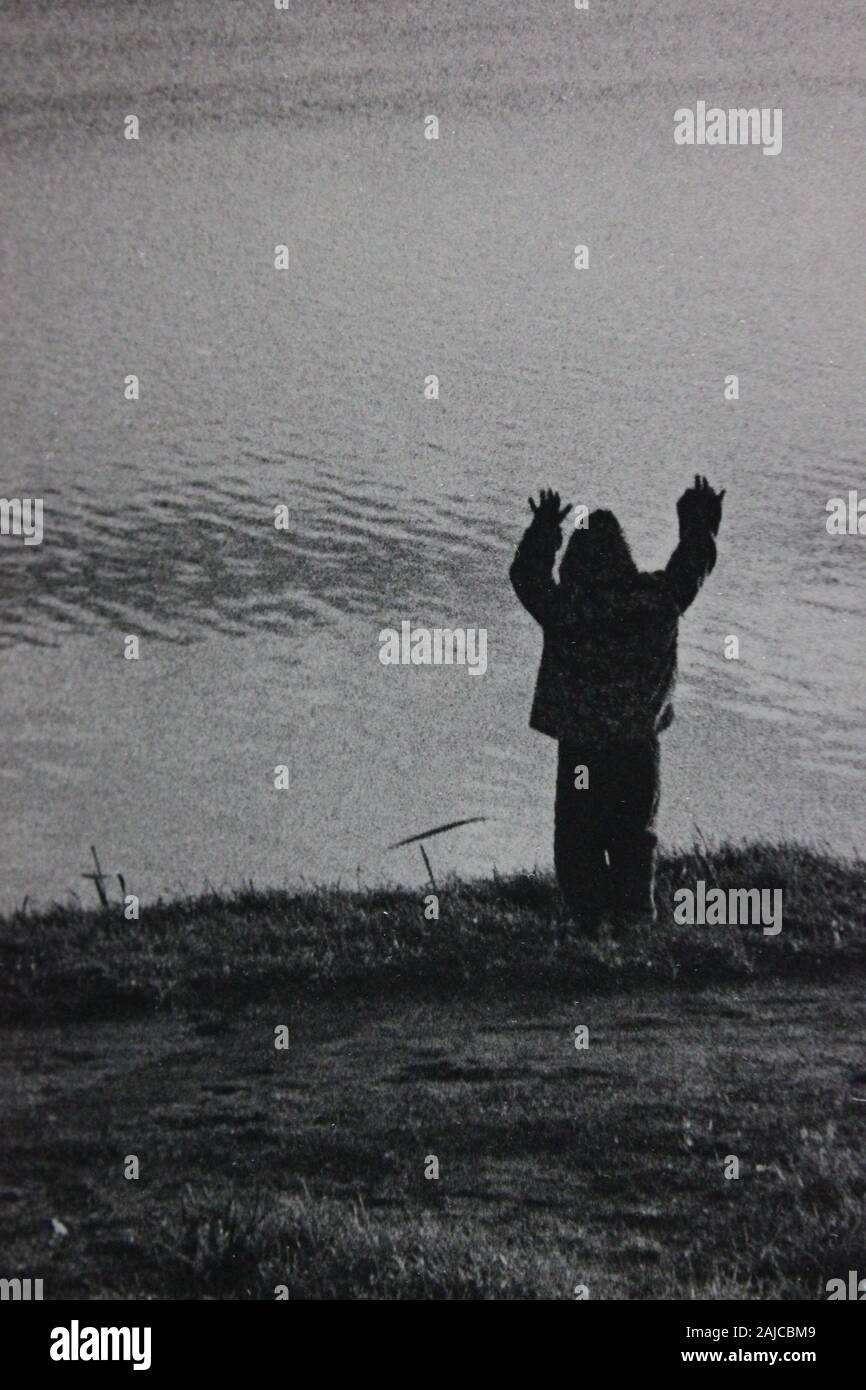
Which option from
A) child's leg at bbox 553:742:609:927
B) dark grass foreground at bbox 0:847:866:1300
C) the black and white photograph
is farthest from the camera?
child's leg at bbox 553:742:609:927

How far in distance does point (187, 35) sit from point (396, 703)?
6.34ft

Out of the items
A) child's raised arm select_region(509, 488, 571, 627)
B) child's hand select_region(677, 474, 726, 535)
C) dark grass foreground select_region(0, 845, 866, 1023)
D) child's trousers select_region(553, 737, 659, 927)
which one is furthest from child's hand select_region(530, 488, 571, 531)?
dark grass foreground select_region(0, 845, 866, 1023)

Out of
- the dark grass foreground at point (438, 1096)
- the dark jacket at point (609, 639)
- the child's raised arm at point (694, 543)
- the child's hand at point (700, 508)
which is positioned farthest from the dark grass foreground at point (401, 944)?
the child's hand at point (700, 508)

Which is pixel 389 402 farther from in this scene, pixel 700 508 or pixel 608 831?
pixel 608 831

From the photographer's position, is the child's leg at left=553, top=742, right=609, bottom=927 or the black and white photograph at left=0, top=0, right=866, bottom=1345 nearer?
the black and white photograph at left=0, top=0, right=866, bottom=1345

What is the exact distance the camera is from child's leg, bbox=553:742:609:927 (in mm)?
3918

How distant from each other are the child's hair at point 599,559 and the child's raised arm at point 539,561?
45 millimetres

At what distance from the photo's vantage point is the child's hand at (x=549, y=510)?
396 cm

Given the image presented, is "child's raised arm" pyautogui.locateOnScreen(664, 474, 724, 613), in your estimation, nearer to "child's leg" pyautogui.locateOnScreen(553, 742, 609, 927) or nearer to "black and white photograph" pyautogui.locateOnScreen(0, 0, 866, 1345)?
"black and white photograph" pyautogui.locateOnScreen(0, 0, 866, 1345)

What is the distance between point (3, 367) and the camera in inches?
159

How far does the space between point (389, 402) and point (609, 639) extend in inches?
35.5

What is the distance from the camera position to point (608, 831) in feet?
12.9

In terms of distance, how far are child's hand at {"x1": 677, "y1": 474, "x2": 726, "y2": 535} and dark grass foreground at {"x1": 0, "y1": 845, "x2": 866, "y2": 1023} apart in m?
0.88

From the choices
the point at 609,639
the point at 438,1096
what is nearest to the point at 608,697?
the point at 609,639
